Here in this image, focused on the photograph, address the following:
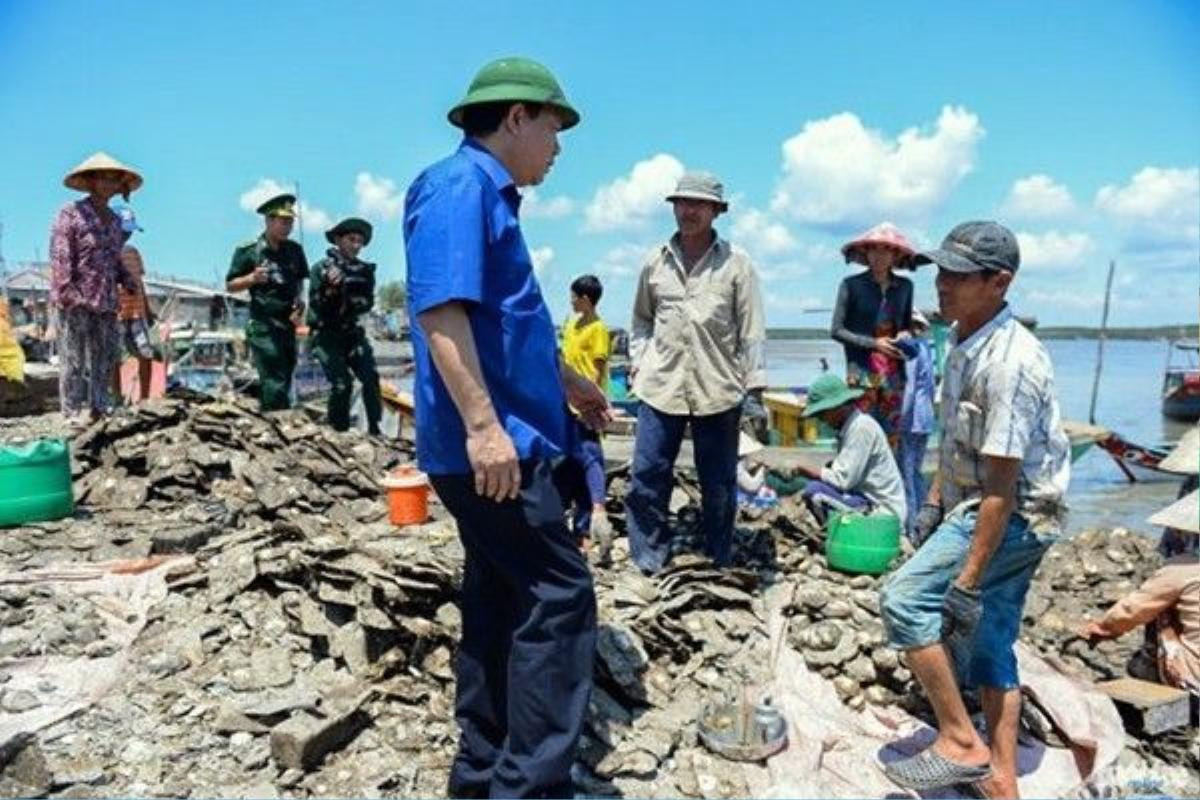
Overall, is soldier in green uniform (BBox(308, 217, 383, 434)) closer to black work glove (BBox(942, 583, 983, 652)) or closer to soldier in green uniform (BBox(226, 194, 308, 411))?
soldier in green uniform (BBox(226, 194, 308, 411))

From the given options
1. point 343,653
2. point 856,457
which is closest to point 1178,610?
point 856,457

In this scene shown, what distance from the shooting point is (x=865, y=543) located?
5254mm

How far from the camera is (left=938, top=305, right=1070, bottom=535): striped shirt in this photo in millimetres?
3010

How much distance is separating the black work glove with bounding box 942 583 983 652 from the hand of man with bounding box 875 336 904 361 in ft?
11.2

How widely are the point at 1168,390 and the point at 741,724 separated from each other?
3828cm

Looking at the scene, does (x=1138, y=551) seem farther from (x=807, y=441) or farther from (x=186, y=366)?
(x=186, y=366)

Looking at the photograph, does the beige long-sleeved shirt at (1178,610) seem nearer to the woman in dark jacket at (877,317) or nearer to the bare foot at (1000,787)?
the bare foot at (1000,787)

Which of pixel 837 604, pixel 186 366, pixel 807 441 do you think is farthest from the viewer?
pixel 186 366

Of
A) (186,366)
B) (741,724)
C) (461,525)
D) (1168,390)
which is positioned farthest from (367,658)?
(1168,390)

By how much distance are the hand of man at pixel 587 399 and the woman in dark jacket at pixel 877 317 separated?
10.6 ft

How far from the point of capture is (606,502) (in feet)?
21.0

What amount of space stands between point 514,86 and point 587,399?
1352 millimetres

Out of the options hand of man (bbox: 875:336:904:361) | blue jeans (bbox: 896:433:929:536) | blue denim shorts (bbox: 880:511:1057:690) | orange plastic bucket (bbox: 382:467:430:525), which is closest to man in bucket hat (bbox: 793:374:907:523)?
hand of man (bbox: 875:336:904:361)

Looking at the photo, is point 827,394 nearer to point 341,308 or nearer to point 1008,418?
A: point 1008,418
